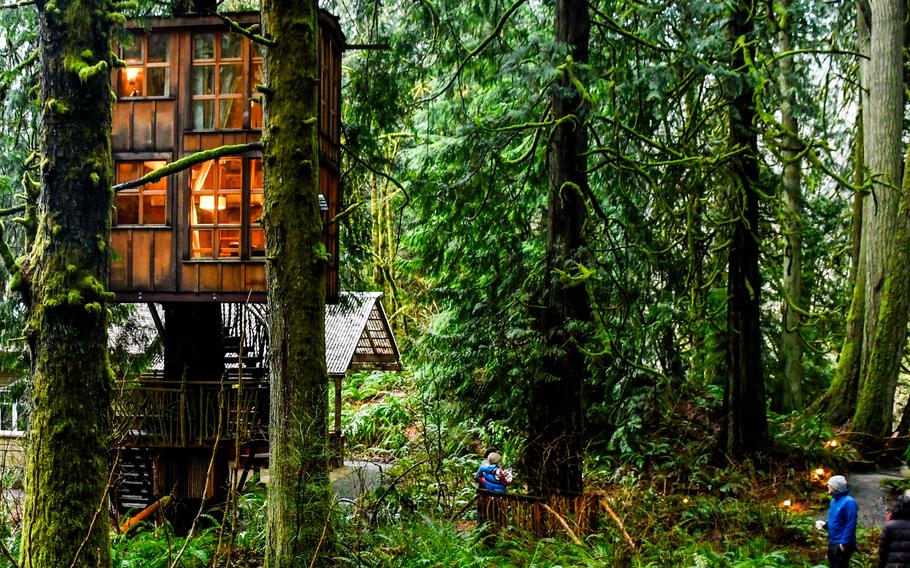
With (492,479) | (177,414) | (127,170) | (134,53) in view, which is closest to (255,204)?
(127,170)

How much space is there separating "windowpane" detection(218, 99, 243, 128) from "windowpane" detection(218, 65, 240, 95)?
0.15m

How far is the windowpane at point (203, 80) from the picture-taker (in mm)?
12945

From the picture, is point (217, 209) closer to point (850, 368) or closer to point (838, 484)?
point (838, 484)

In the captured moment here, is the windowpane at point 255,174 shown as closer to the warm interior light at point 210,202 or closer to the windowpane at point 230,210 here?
the windowpane at point 230,210

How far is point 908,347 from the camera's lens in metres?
21.2

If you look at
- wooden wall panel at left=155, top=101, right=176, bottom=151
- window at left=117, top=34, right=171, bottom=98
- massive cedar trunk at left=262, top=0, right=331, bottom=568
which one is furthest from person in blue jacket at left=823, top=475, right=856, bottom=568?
window at left=117, top=34, right=171, bottom=98

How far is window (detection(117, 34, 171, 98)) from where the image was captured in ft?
42.7

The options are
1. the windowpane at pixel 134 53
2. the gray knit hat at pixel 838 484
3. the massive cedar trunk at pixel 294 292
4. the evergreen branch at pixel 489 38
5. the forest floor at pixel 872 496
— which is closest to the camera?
the massive cedar trunk at pixel 294 292

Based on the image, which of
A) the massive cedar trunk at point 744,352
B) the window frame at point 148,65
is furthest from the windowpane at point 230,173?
the massive cedar trunk at point 744,352

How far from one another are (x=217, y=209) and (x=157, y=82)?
236 cm

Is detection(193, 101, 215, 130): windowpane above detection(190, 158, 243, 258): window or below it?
above

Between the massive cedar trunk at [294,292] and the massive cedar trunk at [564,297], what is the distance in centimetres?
393

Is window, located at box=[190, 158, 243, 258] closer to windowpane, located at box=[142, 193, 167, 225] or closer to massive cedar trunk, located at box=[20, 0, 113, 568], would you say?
windowpane, located at box=[142, 193, 167, 225]

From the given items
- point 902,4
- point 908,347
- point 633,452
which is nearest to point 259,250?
point 633,452
